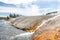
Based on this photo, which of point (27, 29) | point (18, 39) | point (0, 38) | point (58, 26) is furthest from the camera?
point (27, 29)

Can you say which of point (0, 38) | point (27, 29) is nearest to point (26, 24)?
point (27, 29)

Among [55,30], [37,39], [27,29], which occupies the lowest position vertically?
[27,29]

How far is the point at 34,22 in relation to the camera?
1041cm

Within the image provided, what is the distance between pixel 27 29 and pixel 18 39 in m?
3.12

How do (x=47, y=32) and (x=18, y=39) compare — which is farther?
(x=18, y=39)

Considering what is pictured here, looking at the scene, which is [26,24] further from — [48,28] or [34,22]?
[48,28]

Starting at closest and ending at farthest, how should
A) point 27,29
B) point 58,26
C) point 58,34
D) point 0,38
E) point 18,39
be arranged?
point 58,34, point 58,26, point 18,39, point 0,38, point 27,29

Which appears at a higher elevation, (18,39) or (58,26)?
(58,26)

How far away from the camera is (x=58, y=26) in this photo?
183 inches

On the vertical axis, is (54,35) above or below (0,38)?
above

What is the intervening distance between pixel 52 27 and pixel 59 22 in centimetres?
30

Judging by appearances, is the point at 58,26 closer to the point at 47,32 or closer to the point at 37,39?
the point at 47,32

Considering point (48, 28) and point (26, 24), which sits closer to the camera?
point (48, 28)

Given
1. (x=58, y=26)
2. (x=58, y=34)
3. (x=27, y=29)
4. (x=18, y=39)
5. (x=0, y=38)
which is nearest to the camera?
(x=58, y=34)
